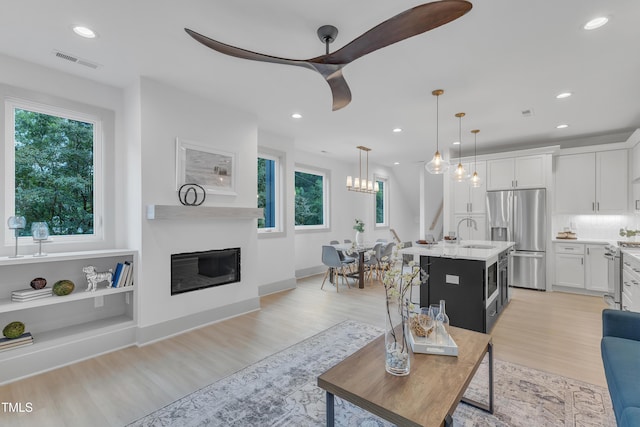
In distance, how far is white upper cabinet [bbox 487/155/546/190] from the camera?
535 cm

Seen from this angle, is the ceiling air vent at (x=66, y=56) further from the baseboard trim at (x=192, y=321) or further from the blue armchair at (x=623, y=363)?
the blue armchair at (x=623, y=363)

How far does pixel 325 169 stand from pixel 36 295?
18.1ft

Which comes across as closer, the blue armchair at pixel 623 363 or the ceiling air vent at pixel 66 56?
the blue armchair at pixel 623 363

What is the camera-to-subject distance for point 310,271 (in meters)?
6.68

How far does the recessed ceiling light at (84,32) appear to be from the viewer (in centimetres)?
233

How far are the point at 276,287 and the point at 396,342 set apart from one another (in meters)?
3.85

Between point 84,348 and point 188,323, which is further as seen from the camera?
point 188,323

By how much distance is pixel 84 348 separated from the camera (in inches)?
113

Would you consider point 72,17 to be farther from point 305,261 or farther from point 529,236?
point 529,236

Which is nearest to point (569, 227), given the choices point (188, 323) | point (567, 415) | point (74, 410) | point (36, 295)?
point (567, 415)

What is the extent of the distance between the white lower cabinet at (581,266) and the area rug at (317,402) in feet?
11.6

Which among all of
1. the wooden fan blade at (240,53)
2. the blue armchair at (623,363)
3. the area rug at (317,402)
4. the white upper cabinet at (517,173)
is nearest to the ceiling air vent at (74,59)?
the wooden fan blade at (240,53)

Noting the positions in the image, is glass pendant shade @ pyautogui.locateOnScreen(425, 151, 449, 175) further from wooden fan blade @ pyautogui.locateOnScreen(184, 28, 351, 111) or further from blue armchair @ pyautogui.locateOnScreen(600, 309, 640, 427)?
blue armchair @ pyautogui.locateOnScreen(600, 309, 640, 427)

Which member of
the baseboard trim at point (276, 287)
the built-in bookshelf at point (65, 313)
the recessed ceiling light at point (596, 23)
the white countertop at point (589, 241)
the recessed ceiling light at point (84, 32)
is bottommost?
the baseboard trim at point (276, 287)
